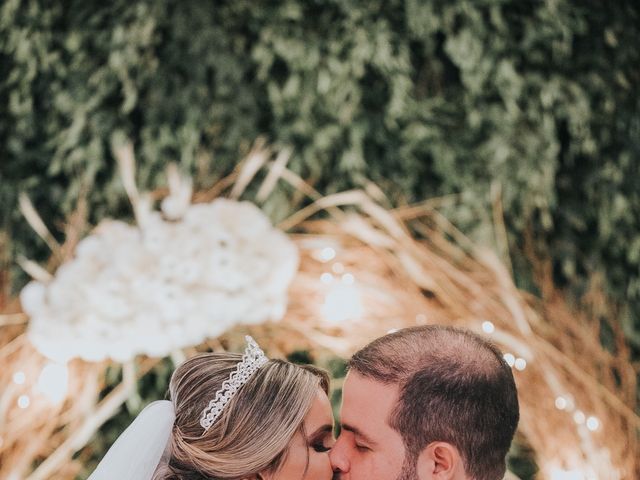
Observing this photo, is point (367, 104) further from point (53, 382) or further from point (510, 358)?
point (53, 382)

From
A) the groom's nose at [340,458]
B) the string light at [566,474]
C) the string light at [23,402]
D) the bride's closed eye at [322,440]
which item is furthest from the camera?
the string light at [23,402]

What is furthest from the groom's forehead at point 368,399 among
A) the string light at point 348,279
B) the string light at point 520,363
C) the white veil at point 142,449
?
the string light at point 520,363

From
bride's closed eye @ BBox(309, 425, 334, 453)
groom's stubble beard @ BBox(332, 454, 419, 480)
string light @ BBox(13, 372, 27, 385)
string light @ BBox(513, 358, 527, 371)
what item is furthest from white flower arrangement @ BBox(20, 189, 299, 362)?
groom's stubble beard @ BBox(332, 454, 419, 480)

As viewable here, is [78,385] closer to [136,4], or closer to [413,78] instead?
[136,4]

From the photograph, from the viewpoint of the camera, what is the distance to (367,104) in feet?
11.2

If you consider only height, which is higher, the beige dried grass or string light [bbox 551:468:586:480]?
the beige dried grass

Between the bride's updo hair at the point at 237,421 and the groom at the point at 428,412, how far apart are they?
0.51 feet

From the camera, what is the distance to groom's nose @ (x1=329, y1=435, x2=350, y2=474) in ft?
6.73

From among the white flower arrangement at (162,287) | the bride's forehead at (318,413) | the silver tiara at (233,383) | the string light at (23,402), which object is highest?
the silver tiara at (233,383)

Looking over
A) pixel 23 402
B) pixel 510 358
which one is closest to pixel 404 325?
pixel 510 358

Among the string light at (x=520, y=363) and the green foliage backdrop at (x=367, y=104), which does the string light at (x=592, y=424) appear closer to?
the string light at (x=520, y=363)

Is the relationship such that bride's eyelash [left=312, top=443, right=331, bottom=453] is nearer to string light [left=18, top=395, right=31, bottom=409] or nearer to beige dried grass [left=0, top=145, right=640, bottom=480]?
beige dried grass [left=0, top=145, right=640, bottom=480]

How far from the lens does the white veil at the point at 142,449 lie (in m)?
2.11

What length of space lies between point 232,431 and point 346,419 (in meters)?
0.29
